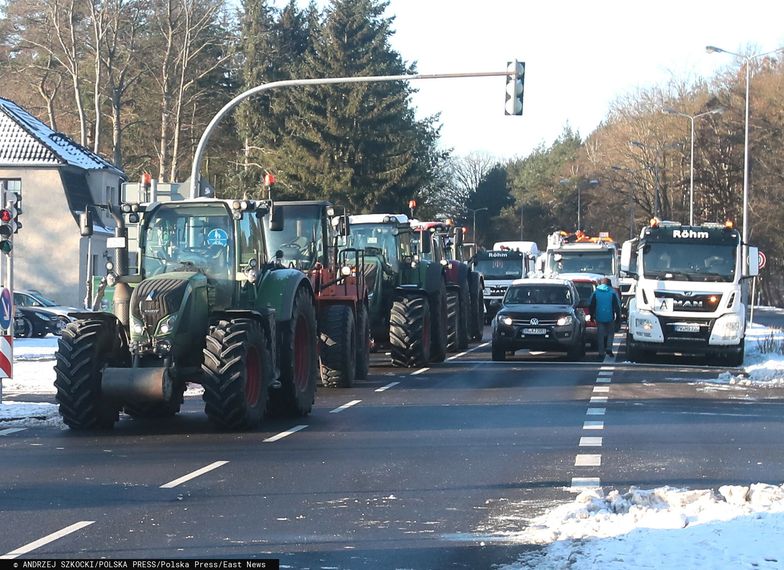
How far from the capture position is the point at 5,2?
2095 inches

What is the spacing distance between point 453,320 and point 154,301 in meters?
16.7

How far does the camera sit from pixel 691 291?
2750 cm

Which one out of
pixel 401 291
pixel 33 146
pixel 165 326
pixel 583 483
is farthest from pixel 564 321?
pixel 33 146

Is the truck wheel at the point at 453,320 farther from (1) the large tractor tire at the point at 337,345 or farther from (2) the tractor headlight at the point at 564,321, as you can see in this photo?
(1) the large tractor tire at the point at 337,345

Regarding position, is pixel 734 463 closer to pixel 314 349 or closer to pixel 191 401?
pixel 314 349

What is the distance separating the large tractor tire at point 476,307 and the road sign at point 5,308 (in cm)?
1713

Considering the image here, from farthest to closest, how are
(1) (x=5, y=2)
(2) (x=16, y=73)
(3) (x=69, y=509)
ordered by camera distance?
(2) (x=16, y=73) < (1) (x=5, y=2) < (3) (x=69, y=509)

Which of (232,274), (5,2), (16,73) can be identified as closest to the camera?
(232,274)

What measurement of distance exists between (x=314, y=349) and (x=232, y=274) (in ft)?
7.58

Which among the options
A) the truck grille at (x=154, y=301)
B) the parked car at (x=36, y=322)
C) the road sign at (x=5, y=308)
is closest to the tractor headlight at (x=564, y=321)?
the road sign at (x=5, y=308)

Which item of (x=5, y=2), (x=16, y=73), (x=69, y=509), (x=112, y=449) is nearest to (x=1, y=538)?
(x=69, y=509)

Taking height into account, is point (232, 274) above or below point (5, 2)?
below

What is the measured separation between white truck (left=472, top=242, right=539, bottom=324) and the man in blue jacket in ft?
51.3

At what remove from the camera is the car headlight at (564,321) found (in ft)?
89.7
